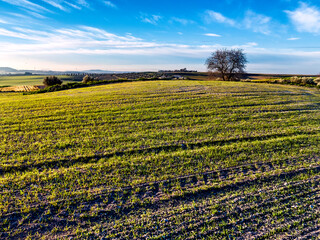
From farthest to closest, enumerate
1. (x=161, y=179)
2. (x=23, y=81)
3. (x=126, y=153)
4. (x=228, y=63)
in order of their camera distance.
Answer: (x=23, y=81)
(x=228, y=63)
(x=126, y=153)
(x=161, y=179)

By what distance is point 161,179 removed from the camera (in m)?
6.44

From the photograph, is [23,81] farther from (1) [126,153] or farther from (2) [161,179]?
(2) [161,179]

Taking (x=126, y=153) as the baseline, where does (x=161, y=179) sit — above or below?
below

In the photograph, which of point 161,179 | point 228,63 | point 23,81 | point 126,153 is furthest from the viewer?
point 23,81

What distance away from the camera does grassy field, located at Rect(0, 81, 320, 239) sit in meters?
4.75

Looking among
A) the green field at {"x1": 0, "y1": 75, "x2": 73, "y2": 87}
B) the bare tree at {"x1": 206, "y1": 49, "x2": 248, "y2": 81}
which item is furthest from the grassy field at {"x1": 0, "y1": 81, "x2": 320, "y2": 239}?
the green field at {"x1": 0, "y1": 75, "x2": 73, "y2": 87}

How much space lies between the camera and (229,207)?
525 cm

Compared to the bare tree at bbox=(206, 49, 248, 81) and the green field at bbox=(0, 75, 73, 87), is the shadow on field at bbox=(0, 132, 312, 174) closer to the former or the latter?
the bare tree at bbox=(206, 49, 248, 81)

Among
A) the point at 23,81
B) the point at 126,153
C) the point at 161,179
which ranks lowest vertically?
the point at 161,179

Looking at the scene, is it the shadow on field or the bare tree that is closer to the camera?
the shadow on field

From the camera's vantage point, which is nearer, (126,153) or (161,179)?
(161,179)

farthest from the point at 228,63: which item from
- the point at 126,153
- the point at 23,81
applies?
the point at 23,81

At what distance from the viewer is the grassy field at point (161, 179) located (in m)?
4.75

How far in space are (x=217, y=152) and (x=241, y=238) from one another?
13.1ft
